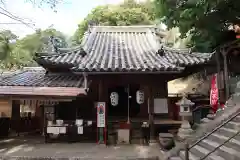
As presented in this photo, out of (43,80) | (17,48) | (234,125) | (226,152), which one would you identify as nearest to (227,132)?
(234,125)

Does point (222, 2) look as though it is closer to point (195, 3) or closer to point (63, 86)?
point (195, 3)

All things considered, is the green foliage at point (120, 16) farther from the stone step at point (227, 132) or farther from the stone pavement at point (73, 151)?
the stone step at point (227, 132)

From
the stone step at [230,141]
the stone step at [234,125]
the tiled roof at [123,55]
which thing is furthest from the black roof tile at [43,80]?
the stone step at [234,125]

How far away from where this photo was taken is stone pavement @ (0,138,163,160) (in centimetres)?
887

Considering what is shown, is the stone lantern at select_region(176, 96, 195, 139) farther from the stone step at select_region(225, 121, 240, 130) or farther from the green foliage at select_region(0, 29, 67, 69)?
the green foliage at select_region(0, 29, 67, 69)

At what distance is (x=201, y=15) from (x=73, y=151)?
7698mm

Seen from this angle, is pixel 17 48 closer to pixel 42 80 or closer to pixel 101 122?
pixel 42 80

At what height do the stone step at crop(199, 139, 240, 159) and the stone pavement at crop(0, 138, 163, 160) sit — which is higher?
the stone step at crop(199, 139, 240, 159)

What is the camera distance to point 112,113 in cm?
1518

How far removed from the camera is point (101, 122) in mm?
11219

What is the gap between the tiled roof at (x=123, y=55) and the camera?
10.6m

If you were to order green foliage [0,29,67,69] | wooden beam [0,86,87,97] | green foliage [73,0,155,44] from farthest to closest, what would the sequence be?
green foliage [73,0,155,44]
green foliage [0,29,67,69]
wooden beam [0,86,87,97]

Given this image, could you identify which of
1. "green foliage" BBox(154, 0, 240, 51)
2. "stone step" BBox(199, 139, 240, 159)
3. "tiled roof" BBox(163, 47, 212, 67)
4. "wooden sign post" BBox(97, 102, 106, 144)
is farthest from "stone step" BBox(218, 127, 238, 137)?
"wooden sign post" BBox(97, 102, 106, 144)

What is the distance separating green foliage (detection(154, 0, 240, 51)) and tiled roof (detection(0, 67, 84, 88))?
5533 mm
